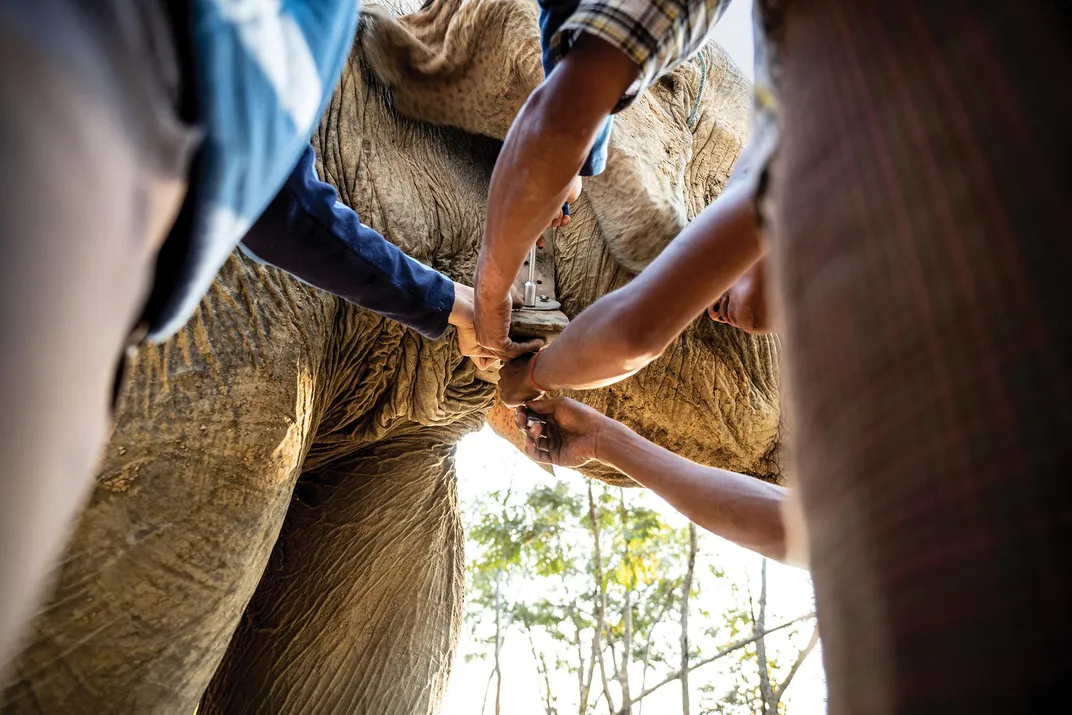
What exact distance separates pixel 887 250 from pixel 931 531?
18 cm

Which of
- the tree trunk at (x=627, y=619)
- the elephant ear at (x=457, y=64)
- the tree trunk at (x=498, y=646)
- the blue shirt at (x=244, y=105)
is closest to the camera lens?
the blue shirt at (x=244, y=105)

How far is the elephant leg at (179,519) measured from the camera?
184cm

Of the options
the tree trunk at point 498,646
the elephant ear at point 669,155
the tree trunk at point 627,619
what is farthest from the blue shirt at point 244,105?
the tree trunk at point 498,646

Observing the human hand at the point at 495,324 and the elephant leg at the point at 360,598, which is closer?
the human hand at the point at 495,324

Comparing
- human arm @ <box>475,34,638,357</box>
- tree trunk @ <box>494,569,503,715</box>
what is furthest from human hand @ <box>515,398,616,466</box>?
tree trunk @ <box>494,569,503,715</box>

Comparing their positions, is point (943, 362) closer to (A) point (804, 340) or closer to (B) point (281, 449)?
(A) point (804, 340)

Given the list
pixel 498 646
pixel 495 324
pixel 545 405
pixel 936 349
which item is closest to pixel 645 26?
pixel 936 349

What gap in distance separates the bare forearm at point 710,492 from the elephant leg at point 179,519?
35.3 inches

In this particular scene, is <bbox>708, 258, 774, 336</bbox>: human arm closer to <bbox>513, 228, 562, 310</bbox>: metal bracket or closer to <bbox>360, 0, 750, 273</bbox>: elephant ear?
<bbox>513, 228, 562, 310</bbox>: metal bracket

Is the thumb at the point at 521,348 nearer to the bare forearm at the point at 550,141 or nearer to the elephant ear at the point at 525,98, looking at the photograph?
the bare forearm at the point at 550,141

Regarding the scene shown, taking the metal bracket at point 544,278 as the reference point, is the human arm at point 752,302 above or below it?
below

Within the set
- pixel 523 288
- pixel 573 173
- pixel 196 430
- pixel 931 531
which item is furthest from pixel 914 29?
pixel 523 288

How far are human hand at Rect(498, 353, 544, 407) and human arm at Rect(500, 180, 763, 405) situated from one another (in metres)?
0.18

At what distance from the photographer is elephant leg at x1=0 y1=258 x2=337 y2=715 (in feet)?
6.04
